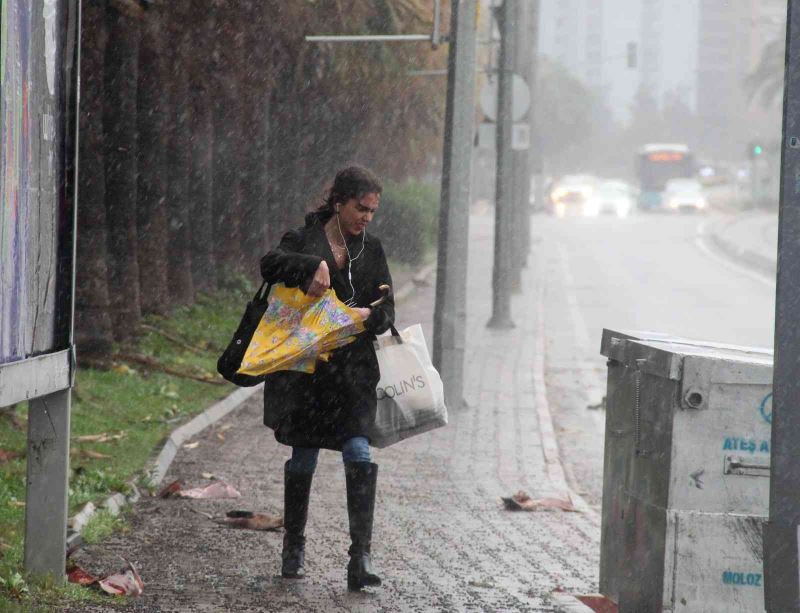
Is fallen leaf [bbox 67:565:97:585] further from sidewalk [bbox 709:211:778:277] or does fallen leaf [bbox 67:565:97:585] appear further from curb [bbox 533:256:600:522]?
sidewalk [bbox 709:211:778:277]

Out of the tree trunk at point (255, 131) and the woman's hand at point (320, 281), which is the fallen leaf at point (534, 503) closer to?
the woman's hand at point (320, 281)

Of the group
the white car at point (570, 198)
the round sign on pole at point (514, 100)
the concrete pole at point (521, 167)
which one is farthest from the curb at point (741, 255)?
the white car at point (570, 198)

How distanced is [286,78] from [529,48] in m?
9.57

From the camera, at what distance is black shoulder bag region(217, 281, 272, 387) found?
610cm

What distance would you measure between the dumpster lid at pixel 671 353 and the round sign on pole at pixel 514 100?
41.7 feet

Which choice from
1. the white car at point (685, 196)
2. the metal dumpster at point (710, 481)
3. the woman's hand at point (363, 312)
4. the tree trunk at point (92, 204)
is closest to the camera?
the metal dumpster at point (710, 481)

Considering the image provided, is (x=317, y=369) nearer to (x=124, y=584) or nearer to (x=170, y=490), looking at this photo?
(x=124, y=584)

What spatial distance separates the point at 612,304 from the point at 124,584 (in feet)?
69.7

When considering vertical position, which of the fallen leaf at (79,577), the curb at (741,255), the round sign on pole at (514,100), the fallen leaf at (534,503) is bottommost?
the curb at (741,255)

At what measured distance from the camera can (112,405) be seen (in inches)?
447

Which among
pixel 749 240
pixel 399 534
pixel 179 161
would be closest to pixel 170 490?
pixel 399 534

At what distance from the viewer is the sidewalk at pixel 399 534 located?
621 cm

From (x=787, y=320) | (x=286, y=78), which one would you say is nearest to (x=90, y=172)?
(x=286, y=78)

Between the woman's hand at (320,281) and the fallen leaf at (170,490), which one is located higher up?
the woman's hand at (320,281)
